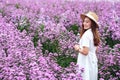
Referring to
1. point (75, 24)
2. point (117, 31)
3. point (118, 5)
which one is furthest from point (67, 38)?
point (118, 5)

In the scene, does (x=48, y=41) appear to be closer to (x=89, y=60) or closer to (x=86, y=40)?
(x=89, y=60)

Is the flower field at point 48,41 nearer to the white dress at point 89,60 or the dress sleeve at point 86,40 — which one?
the white dress at point 89,60

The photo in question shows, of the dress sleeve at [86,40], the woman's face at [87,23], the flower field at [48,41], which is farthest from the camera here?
the woman's face at [87,23]

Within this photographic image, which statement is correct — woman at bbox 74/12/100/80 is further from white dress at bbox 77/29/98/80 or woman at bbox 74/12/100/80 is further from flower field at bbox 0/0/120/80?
flower field at bbox 0/0/120/80

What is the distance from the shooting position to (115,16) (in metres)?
10.2

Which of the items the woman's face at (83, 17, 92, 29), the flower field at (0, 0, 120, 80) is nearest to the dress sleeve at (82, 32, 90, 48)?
the woman's face at (83, 17, 92, 29)

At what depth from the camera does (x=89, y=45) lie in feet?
21.2

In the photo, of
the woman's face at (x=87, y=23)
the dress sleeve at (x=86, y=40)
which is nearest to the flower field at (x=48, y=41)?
the dress sleeve at (x=86, y=40)

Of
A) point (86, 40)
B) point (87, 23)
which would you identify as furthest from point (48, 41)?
point (86, 40)

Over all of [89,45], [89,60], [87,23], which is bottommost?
[89,60]

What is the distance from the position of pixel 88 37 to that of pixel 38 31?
2.56 meters

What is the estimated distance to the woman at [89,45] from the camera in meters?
6.45

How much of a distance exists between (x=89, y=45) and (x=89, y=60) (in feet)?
0.79

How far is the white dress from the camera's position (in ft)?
21.1
